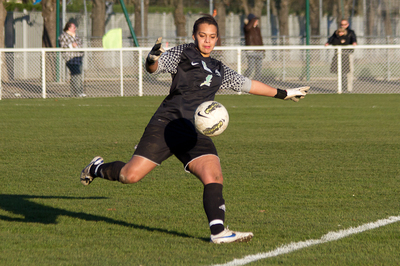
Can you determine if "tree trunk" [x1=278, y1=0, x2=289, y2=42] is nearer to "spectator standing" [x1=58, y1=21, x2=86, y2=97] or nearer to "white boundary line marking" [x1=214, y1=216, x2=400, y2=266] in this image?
"spectator standing" [x1=58, y1=21, x2=86, y2=97]

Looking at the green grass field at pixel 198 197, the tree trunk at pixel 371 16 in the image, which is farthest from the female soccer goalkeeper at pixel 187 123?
the tree trunk at pixel 371 16

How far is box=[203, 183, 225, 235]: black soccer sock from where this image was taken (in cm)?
475

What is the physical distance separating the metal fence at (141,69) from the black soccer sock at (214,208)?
550 inches

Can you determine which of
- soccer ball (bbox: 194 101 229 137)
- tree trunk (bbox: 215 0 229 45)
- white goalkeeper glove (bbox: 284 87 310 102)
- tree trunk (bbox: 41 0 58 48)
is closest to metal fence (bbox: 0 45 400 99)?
tree trunk (bbox: 41 0 58 48)

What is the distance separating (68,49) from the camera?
1827cm

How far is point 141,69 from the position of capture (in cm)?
1900

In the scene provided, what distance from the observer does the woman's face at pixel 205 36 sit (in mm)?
4875

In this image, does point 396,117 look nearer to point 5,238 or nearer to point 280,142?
point 280,142

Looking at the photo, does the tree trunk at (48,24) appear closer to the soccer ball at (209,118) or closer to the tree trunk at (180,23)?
the tree trunk at (180,23)

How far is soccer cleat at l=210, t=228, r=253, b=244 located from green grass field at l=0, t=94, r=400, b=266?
2.6 inches

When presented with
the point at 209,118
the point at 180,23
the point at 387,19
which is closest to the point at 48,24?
the point at 180,23

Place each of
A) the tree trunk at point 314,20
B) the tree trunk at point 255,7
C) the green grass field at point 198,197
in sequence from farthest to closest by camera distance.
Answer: the tree trunk at point 255,7, the tree trunk at point 314,20, the green grass field at point 198,197

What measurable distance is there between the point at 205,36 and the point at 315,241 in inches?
71.2

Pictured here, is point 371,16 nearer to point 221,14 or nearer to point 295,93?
point 221,14
